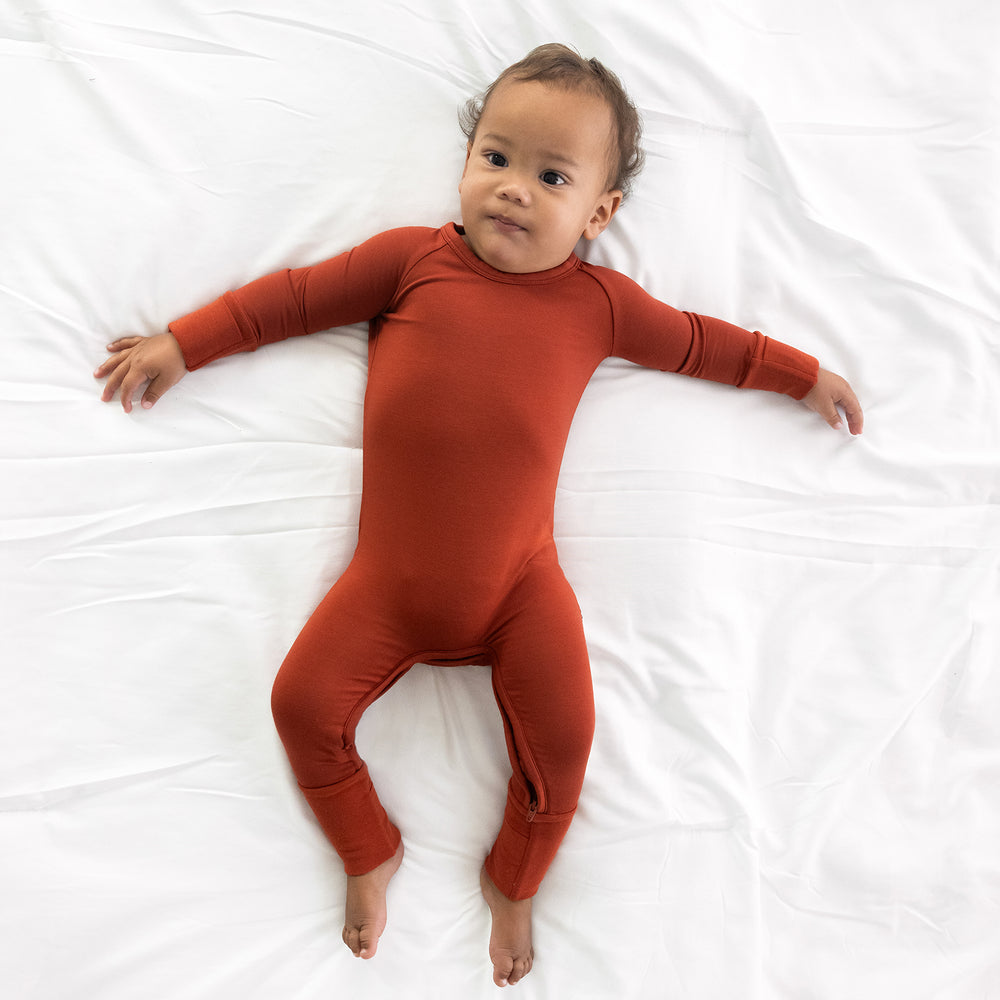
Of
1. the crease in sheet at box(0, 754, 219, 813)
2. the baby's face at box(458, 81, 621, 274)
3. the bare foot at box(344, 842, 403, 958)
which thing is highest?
the baby's face at box(458, 81, 621, 274)

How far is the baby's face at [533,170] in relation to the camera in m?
0.98

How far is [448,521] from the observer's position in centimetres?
102

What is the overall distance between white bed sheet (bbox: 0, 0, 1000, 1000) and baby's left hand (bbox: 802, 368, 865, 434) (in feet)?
0.12

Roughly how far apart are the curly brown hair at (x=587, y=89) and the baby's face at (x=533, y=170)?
2 cm

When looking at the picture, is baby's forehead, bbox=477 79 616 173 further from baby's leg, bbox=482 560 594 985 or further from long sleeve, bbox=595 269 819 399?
baby's leg, bbox=482 560 594 985

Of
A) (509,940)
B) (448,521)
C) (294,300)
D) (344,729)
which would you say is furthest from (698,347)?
(509,940)

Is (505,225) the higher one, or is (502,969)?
(505,225)

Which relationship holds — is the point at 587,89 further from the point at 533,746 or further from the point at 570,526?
A: the point at 533,746

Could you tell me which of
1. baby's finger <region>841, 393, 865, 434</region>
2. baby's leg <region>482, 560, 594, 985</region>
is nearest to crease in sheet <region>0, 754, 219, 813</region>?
baby's leg <region>482, 560, 594, 985</region>

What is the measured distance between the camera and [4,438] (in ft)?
3.42

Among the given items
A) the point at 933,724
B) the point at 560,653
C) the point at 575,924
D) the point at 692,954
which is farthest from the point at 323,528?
the point at 933,724

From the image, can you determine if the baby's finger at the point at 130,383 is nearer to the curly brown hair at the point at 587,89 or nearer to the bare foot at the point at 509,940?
the curly brown hair at the point at 587,89

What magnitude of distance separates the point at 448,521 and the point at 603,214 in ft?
1.51

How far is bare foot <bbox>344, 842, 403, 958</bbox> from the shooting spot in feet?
3.36
